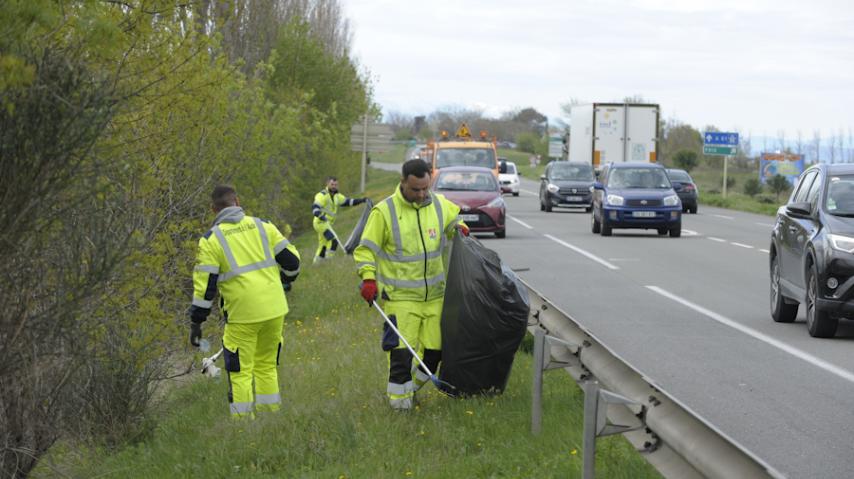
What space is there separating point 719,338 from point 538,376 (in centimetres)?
553

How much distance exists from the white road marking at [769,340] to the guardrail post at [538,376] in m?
3.41

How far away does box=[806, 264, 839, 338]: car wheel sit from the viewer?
41.9ft

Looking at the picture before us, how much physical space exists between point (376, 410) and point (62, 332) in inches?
100

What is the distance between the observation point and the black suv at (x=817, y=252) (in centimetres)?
1249

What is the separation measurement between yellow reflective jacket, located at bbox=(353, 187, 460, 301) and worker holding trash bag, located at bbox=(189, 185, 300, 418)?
67 cm

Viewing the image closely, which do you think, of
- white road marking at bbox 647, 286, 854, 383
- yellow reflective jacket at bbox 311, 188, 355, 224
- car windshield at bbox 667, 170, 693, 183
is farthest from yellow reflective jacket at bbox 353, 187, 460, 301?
car windshield at bbox 667, 170, 693, 183

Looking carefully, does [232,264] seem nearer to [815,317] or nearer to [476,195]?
[815,317]

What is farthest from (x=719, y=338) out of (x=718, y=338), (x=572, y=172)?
(x=572, y=172)

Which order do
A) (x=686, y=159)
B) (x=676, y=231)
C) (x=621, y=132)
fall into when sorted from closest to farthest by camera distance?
(x=676, y=231)
(x=621, y=132)
(x=686, y=159)

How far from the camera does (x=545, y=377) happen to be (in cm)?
1011

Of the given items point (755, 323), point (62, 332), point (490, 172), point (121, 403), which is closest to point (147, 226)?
point (121, 403)

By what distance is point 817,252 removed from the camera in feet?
42.0

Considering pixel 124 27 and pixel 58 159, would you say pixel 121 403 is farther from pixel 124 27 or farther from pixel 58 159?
pixel 58 159

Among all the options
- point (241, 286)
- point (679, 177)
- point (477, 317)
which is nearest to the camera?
point (477, 317)
